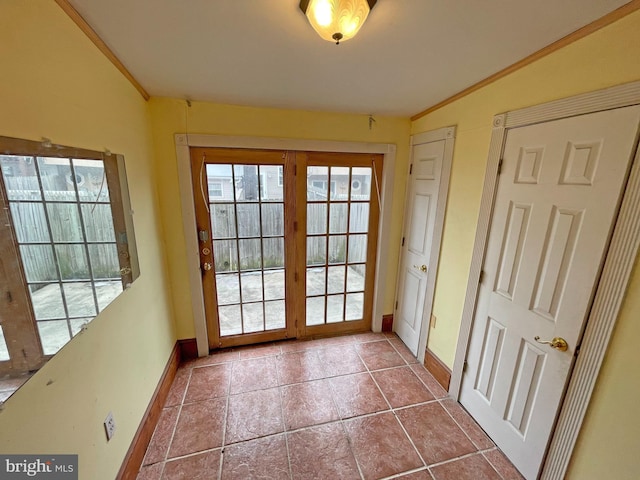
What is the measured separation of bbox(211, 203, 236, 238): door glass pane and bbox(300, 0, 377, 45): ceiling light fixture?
154cm

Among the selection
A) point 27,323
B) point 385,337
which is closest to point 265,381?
point 385,337

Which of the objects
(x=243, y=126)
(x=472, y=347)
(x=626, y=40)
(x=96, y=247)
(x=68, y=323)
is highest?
(x=626, y=40)

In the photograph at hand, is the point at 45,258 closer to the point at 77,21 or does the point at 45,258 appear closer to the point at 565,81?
the point at 77,21

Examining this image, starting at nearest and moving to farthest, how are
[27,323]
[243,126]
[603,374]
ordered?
[27,323] < [603,374] < [243,126]

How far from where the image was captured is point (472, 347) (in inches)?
69.3

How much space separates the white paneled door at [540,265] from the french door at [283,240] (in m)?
1.17

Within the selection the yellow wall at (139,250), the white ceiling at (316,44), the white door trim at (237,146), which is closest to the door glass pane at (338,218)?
the white door trim at (237,146)

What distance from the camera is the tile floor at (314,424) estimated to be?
145cm

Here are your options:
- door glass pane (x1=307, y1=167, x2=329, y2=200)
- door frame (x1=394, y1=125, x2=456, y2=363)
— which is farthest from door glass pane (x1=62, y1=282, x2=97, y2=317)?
door frame (x1=394, y1=125, x2=456, y2=363)

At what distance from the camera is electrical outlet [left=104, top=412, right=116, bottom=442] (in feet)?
3.79

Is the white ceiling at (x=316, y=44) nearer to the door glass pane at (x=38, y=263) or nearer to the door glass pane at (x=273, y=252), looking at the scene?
the door glass pane at (x=38, y=263)

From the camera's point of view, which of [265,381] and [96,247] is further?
[265,381]

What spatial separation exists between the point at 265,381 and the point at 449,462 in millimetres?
1361

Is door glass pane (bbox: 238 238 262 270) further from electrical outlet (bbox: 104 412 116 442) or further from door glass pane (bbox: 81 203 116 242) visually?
electrical outlet (bbox: 104 412 116 442)
